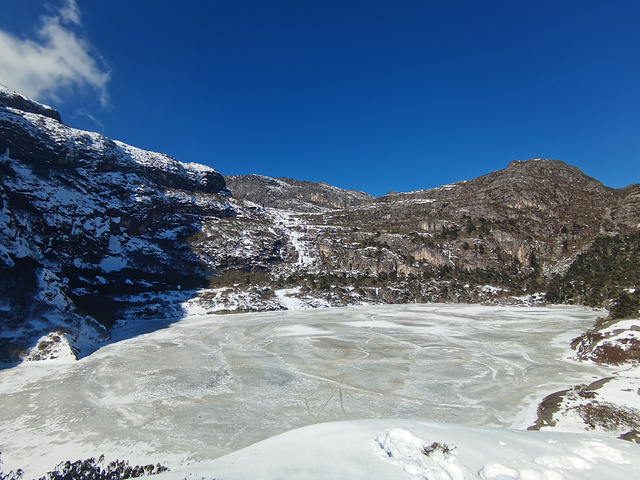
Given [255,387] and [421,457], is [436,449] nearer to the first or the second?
[421,457]

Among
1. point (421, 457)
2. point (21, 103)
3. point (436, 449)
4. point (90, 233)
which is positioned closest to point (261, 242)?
point (90, 233)

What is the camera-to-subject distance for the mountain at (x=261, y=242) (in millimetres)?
61969

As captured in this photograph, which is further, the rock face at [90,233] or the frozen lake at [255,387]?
the rock face at [90,233]

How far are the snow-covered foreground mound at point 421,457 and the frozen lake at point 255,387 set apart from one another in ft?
18.0

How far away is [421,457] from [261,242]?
86.3 m

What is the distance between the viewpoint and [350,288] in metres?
72.4

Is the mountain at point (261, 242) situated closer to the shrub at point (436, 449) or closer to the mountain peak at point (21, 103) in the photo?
the mountain peak at point (21, 103)

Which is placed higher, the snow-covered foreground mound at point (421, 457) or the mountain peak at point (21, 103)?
the mountain peak at point (21, 103)

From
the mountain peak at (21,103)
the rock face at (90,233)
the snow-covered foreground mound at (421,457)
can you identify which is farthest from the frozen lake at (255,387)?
the mountain peak at (21,103)

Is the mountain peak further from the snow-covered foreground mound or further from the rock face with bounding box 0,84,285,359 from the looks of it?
the snow-covered foreground mound

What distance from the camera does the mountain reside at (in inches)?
2440

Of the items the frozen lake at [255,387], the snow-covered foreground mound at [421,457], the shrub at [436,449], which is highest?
the shrub at [436,449]

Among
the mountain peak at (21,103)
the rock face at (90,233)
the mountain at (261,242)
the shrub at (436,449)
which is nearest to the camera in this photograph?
the shrub at (436,449)

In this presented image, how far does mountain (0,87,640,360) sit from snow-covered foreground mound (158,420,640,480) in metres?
37.5
